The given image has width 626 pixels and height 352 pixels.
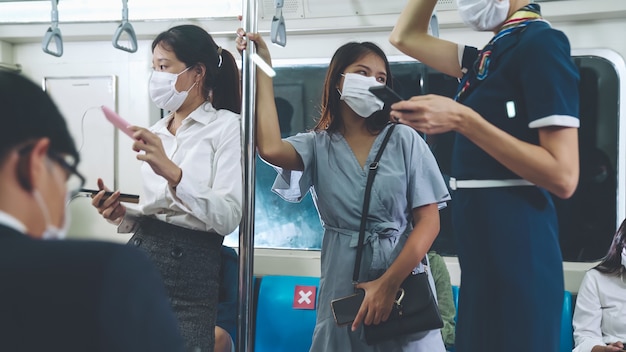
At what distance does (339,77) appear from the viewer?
164 centimetres

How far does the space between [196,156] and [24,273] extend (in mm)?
840

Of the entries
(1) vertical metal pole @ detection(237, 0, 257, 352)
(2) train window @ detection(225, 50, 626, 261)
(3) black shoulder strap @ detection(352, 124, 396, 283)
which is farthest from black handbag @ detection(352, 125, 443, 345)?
(2) train window @ detection(225, 50, 626, 261)

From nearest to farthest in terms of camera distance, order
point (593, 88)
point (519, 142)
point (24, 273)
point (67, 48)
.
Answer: point (24, 273), point (519, 142), point (67, 48), point (593, 88)

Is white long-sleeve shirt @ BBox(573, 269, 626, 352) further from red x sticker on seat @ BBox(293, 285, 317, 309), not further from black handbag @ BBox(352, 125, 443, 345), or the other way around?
black handbag @ BBox(352, 125, 443, 345)

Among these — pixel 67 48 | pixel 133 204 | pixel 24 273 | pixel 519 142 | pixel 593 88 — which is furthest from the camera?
pixel 593 88

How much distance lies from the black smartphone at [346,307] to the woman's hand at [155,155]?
0.54m

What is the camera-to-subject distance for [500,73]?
3.93ft

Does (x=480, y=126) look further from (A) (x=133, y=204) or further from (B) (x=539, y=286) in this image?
(A) (x=133, y=204)

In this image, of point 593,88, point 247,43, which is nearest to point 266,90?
point 247,43

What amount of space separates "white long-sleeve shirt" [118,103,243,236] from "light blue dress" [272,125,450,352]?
238 millimetres

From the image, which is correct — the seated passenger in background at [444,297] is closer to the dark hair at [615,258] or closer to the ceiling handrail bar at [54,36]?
the dark hair at [615,258]

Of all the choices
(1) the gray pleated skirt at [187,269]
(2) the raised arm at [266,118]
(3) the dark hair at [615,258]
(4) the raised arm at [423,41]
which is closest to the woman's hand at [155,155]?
(1) the gray pleated skirt at [187,269]

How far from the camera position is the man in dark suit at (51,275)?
557mm

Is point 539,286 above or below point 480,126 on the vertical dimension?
below
